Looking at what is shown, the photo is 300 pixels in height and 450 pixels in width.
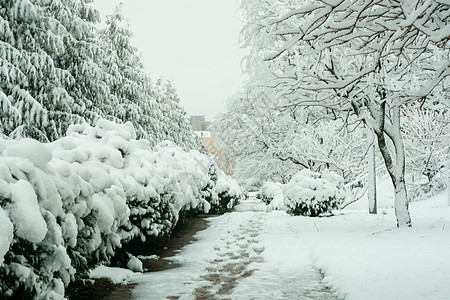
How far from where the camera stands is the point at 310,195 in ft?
39.7

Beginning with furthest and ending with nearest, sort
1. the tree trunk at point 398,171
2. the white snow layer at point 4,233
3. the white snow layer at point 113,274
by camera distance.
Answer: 1. the tree trunk at point 398,171
2. the white snow layer at point 113,274
3. the white snow layer at point 4,233

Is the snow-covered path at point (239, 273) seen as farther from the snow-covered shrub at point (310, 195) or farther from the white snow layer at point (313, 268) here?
the snow-covered shrub at point (310, 195)

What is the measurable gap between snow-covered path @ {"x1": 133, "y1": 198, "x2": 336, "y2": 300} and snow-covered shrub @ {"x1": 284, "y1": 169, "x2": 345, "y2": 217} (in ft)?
15.4

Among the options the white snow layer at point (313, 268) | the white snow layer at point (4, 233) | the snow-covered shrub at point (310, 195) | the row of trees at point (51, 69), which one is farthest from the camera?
the snow-covered shrub at point (310, 195)

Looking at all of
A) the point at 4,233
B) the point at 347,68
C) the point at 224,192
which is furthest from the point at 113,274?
the point at 224,192

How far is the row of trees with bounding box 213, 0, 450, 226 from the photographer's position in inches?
133

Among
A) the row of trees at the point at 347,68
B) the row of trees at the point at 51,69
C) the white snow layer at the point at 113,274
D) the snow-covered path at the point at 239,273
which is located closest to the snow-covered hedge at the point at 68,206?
the white snow layer at the point at 113,274

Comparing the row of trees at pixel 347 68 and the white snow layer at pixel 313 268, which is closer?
the row of trees at pixel 347 68

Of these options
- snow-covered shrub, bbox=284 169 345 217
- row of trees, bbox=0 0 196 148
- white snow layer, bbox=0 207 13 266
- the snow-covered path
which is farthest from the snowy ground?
row of trees, bbox=0 0 196 148

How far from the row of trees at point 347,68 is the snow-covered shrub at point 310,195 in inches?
85.7

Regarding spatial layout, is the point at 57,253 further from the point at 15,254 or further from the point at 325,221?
the point at 325,221

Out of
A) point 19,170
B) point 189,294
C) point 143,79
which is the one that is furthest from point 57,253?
point 143,79

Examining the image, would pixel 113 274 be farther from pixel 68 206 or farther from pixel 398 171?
pixel 398 171

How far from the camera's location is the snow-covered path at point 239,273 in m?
3.91
